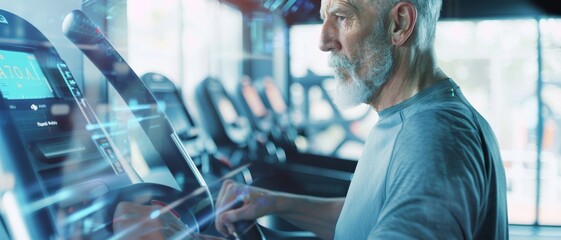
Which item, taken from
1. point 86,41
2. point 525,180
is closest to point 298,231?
point 86,41

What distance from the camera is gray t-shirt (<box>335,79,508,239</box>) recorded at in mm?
855

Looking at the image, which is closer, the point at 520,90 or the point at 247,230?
the point at 247,230

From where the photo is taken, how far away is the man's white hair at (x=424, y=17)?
116 cm

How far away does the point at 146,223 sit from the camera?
3.30ft

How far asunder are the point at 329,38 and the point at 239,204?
0.44m

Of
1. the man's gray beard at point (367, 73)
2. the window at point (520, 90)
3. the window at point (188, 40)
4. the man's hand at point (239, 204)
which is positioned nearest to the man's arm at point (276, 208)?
the man's hand at point (239, 204)

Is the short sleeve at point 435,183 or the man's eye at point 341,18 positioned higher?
the man's eye at point 341,18

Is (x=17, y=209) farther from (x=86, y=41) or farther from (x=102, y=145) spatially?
(x=86, y=41)

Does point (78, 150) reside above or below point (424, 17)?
below

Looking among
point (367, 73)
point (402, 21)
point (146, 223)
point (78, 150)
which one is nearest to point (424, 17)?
point (402, 21)

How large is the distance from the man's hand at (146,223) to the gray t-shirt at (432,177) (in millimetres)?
363
